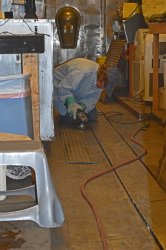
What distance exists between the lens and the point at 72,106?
4.12 m

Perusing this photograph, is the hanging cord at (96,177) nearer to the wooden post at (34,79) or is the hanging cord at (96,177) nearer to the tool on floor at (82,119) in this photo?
the wooden post at (34,79)

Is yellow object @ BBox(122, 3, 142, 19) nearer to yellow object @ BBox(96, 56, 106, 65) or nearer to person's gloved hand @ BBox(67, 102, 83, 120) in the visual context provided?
yellow object @ BBox(96, 56, 106, 65)

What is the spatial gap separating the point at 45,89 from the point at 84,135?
2.86 feet

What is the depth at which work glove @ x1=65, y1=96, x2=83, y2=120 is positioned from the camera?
13.4 ft

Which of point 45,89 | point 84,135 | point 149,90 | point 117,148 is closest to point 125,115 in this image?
point 149,90

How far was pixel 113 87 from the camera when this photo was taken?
5.89 m

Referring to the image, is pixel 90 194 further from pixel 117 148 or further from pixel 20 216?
pixel 117 148

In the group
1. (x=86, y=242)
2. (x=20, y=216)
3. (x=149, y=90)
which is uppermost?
(x=149, y=90)

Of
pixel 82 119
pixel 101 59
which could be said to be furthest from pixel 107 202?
pixel 101 59

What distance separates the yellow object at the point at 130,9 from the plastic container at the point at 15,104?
402cm

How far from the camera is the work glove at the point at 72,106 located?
4094 mm

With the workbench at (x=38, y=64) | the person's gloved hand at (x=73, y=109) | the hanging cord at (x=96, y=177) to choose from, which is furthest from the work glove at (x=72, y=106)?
the workbench at (x=38, y=64)

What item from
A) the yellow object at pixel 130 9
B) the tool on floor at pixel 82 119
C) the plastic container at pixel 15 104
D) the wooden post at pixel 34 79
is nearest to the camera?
the plastic container at pixel 15 104

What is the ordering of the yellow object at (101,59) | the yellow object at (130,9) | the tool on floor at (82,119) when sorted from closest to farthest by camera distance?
the tool on floor at (82,119)
the yellow object at (130,9)
the yellow object at (101,59)
